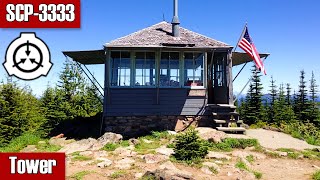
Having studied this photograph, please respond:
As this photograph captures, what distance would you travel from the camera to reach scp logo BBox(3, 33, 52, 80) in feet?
14.1

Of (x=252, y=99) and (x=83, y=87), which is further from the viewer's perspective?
(x=252, y=99)

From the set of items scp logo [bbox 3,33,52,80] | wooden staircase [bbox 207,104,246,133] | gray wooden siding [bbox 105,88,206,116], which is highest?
scp logo [bbox 3,33,52,80]

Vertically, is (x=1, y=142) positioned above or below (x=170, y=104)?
below

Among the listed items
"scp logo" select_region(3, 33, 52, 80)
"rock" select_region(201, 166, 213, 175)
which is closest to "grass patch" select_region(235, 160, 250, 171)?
"rock" select_region(201, 166, 213, 175)

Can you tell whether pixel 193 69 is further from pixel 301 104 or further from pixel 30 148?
pixel 301 104

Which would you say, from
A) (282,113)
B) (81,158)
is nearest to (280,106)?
(282,113)

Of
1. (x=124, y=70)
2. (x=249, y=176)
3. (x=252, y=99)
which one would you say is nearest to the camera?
(x=249, y=176)

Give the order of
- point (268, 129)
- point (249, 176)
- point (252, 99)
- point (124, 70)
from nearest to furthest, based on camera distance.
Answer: point (249, 176), point (124, 70), point (268, 129), point (252, 99)

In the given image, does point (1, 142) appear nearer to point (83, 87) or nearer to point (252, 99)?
point (83, 87)

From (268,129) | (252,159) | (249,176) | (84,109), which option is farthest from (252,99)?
(249,176)

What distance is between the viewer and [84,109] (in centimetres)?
2803

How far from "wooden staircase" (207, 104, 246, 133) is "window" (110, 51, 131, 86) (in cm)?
437

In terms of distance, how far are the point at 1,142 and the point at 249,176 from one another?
51.7 ft

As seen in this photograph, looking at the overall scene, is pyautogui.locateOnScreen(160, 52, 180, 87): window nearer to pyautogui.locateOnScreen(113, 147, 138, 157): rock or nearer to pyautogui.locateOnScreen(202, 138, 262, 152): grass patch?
pyautogui.locateOnScreen(202, 138, 262, 152): grass patch
